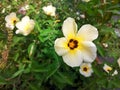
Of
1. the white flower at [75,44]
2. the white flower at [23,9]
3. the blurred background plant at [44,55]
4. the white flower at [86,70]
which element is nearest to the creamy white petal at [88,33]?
the white flower at [75,44]

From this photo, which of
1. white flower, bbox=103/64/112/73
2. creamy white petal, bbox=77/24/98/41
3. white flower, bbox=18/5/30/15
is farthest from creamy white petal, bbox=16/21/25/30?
white flower, bbox=103/64/112/73

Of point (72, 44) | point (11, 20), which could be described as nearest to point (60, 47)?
point (72, 44)

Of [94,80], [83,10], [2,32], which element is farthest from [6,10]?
[94,80]

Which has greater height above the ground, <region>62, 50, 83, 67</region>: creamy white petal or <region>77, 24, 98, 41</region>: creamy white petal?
<region>77, 24, 98, 41</region>: creamy white petal

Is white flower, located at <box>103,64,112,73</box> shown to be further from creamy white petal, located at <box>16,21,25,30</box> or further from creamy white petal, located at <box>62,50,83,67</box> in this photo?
creamy white petal, located at <box>16,21,25,30</box>

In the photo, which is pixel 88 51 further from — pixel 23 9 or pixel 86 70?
pixel 23 9

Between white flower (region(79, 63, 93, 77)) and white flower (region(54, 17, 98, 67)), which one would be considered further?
white flower (region(79, 63, 93, 77))

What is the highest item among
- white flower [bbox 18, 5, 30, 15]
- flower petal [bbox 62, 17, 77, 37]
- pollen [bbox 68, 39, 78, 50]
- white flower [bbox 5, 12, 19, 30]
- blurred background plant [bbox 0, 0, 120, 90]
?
flower petal [bbox 62, 17, 77, 37]
